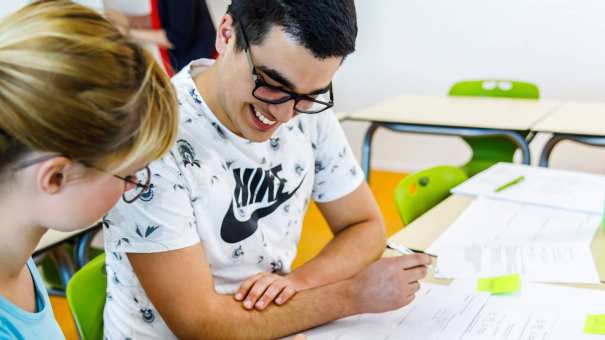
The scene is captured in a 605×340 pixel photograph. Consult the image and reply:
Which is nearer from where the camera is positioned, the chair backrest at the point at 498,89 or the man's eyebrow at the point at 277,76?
the man's eyebrow at the point at 277,76

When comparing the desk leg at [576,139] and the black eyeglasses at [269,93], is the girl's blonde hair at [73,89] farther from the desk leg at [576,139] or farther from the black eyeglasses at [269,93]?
the desk leg at [576,139]

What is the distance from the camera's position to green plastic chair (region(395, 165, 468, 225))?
5.87ft

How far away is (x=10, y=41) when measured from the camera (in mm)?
694

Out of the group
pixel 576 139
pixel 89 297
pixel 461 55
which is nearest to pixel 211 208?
pixel 89 297

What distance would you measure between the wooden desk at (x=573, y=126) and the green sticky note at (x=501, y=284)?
4.81 ft

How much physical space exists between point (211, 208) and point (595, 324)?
→ 27.3 inches

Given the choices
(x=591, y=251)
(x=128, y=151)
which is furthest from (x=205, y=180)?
(x=591, y=251)

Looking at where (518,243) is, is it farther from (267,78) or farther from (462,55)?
(462,55)

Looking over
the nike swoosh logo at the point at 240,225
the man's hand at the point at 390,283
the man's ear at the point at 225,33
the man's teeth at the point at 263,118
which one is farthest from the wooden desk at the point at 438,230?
the man's ear at the point at 225,33

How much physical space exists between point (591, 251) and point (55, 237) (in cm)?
153

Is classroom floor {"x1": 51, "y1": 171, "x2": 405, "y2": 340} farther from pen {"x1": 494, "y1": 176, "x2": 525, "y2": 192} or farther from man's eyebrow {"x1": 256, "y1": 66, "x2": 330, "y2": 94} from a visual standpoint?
man's eyebrow {"x1": 256, "y1": 66, "x2": 330, "y2": 94}

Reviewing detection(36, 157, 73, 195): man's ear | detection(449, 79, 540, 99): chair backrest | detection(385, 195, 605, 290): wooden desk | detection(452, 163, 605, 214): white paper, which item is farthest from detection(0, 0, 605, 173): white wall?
detection(36, 157, 73, 195): man's ear

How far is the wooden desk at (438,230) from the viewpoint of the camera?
1.38 metres

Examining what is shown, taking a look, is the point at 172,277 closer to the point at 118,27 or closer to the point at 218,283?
the point at 218,283
